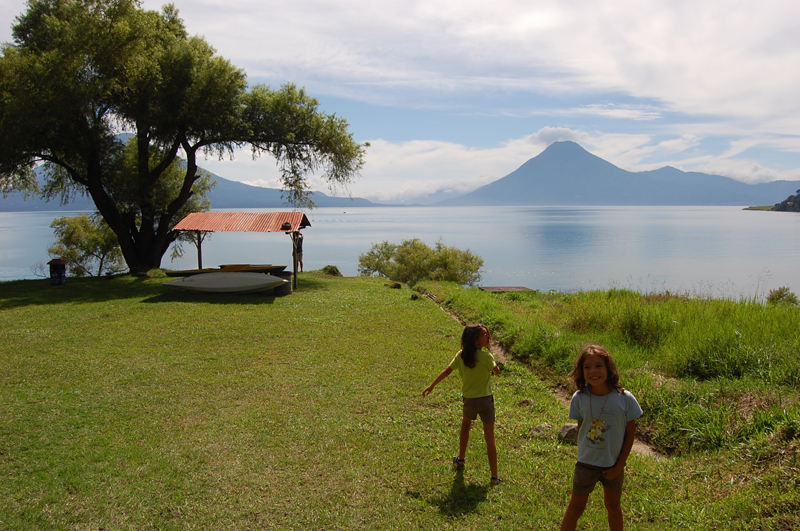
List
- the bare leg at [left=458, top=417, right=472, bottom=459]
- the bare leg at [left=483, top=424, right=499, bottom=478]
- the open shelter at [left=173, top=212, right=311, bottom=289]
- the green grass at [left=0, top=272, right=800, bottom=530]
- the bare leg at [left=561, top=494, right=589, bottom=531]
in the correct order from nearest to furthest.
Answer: the bare leg at [left=561, top=494, right=589, bottom=531] → the green grass at [left=0, top=272, right=800, bottom=530] → the bare leg at [left=483, top=424, right=499, bottom=478] → the bare leg at [left=458, top=417, right=472, bottom=459] → the open shelter at [left=173, top=212, right=311, bottom=289]

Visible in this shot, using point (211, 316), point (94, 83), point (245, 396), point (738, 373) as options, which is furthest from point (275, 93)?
point (738, 373)

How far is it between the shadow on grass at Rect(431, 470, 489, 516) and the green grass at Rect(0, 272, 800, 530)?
0.02m

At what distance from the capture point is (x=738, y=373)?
22.4ft

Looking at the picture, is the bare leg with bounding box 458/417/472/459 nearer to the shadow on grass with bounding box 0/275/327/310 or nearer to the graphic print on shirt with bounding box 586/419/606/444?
the graphic print on shirt with bounding box 586/419/606/444

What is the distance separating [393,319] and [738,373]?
8.34 metres

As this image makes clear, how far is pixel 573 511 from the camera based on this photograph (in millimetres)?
3490

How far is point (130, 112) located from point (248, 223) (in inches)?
309

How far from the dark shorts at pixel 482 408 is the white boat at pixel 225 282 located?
13.4m

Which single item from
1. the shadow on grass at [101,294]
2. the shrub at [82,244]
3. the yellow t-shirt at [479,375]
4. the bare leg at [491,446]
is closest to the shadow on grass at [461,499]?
the bare leg at [491,446]

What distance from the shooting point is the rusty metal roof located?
19.1m

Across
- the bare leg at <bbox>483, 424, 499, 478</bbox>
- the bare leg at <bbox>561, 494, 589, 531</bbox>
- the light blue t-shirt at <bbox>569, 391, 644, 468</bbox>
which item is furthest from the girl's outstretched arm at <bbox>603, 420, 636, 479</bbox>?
the bare leg at <bbox>483, 424, 499, 478</bbox>

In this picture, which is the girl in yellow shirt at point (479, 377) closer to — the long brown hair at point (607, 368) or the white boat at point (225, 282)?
the long brown hair at point (607, 368)

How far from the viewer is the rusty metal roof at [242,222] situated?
19078 millimetres

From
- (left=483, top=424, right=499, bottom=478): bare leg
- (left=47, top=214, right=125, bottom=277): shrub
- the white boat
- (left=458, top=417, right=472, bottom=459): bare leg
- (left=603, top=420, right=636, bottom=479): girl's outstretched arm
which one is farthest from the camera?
(left=47, top=214, right=125, bottom=277): shrub
